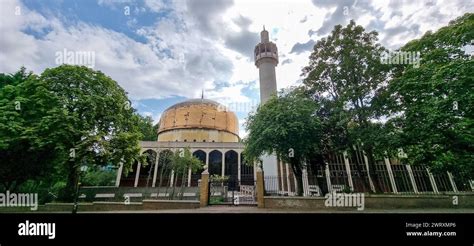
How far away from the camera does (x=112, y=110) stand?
17.2 m

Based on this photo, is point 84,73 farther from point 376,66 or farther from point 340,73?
point 376,66

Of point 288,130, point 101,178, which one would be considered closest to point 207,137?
point 101,178

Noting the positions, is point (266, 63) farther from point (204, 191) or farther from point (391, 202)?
point (391, 202)

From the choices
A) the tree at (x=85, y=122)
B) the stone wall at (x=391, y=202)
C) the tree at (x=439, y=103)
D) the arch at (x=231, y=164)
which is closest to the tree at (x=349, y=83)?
the tree at (x=439, y=103)

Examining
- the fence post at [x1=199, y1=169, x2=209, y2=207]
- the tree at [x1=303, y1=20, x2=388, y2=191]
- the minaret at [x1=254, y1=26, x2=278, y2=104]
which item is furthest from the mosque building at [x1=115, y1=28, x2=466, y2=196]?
the fence post at [x1=199, y1=169, x2=209, y2=207]

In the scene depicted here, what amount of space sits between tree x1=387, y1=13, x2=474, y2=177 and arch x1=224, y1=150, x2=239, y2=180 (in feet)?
72.9

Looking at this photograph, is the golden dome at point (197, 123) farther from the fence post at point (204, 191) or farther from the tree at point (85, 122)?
the fence post at point (204, 191)

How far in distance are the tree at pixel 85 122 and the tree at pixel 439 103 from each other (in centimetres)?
1665

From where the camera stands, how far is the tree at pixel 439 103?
10.0 metres

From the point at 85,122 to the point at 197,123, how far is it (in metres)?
24.1

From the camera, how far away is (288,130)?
13.2 meters

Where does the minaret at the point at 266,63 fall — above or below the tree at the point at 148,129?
above
